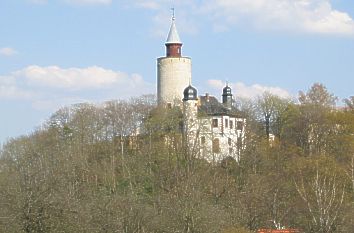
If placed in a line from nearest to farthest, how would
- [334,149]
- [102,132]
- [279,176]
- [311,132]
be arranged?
[279,176] < [334,149] < [311,132] < [102,132]

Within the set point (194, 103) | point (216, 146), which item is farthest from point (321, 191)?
point (194, 103)

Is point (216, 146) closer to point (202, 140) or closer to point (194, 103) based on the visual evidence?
point (202, 140)

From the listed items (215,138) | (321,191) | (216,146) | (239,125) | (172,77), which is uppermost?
(172,77)

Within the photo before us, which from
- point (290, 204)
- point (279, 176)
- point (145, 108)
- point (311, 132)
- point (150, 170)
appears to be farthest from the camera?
point (145, 108)

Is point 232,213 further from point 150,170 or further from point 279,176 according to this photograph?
point 150,170

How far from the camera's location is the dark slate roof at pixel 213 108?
71.2 metres

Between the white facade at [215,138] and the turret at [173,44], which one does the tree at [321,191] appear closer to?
the white facade at [215,138]

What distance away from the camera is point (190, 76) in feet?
251

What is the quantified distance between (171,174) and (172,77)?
31175 mm

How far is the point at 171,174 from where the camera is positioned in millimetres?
45062

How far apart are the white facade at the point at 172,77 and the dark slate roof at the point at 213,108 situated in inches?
104

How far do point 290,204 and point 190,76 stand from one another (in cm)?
3866

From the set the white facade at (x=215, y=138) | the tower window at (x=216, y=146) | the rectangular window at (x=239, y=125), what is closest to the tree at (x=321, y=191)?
the white facade at (x=215, y=138)

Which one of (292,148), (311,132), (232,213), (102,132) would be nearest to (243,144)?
(292,148)
